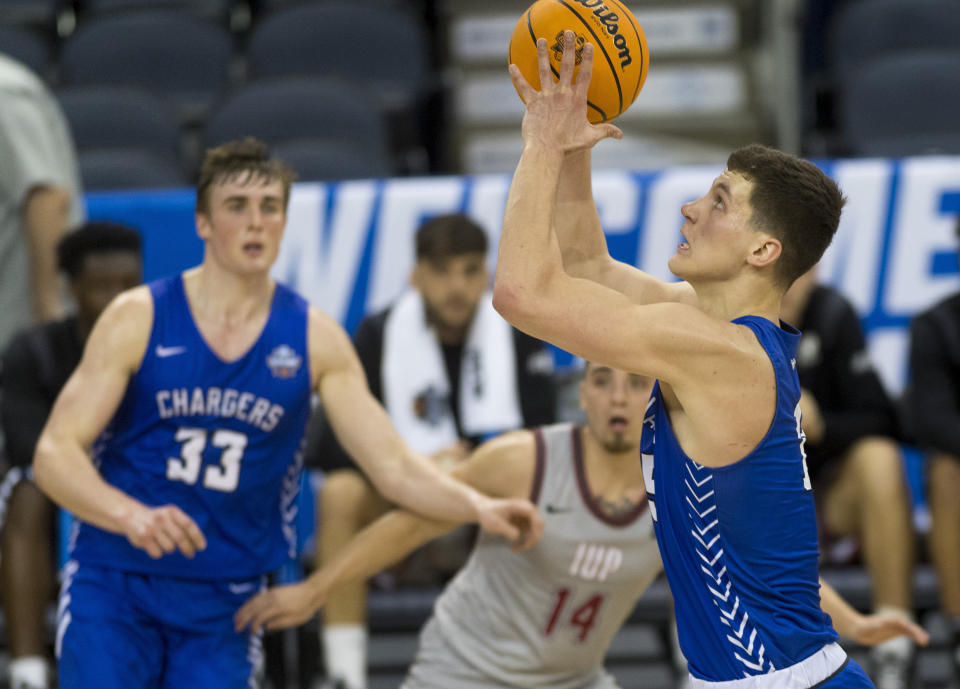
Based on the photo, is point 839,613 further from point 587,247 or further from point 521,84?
point 521,84

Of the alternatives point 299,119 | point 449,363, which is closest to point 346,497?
point 449,363

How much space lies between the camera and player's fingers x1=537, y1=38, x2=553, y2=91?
3150mm

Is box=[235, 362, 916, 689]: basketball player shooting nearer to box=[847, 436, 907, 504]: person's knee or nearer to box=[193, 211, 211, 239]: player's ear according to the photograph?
box=[193, 211, 211, 239]: player's ear

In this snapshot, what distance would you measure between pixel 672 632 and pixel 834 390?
1.19m

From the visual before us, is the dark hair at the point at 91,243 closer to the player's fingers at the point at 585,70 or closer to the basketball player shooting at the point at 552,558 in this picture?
the basketball player shooting at the point at 552,558

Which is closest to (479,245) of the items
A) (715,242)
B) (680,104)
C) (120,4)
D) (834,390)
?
(834,390)

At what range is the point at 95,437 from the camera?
3.94 metres

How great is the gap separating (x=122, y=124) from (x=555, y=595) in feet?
15.3

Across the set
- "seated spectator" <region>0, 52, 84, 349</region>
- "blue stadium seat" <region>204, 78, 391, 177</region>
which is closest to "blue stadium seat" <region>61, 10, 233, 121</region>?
"blue stadium seat" <region>204, 78, 391, 177</region>

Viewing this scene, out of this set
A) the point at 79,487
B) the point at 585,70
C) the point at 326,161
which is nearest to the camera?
the point at 585,70

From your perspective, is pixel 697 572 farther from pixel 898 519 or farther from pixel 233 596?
pixel 898 519

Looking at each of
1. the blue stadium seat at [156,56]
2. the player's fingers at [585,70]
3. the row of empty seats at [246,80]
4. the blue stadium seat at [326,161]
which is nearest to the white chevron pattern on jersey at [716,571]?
the player's fingers at [585,70]

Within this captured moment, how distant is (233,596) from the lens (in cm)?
413

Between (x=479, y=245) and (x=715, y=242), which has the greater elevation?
(x=715, y=242)
